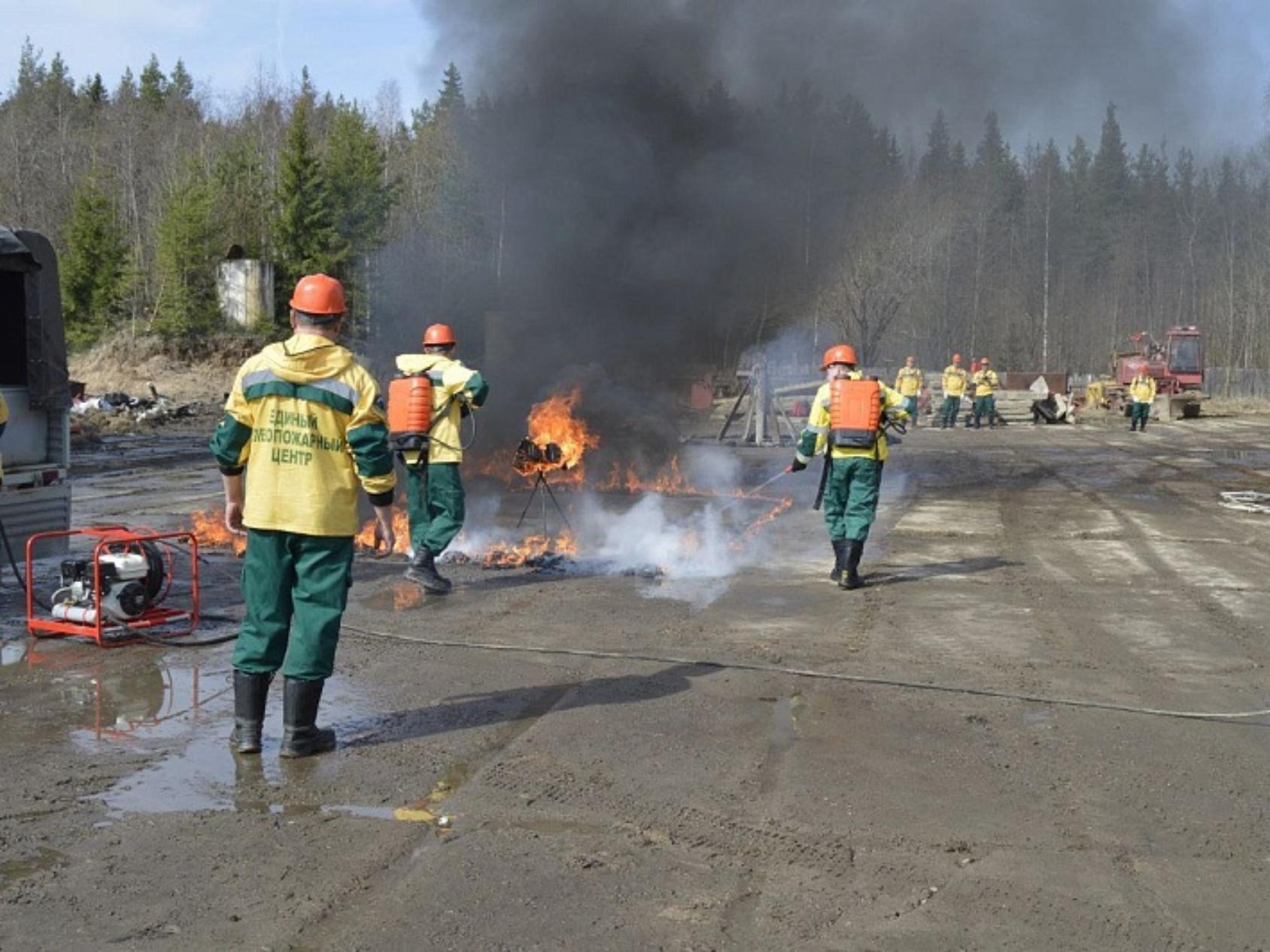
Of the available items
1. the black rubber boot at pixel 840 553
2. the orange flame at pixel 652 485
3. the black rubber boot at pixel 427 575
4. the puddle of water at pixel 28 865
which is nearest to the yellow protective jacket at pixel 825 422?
the black rubber boot at pixel 840 553

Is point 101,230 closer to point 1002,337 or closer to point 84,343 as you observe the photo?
point 84,343

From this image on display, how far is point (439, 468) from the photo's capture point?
7598mm

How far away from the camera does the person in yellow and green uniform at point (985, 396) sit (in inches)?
1160

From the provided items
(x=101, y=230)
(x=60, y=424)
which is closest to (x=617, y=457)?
(x=60, y=424)

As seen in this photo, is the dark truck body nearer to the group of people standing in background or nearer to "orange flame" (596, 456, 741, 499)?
"orange flame" (596, 456, 741, 499)

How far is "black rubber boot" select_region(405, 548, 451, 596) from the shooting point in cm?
764

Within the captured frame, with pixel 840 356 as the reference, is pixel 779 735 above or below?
below

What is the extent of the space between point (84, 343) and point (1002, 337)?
140ft

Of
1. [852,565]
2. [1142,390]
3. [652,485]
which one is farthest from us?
[1142,390]

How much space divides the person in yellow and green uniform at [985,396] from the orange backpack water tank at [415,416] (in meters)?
24.1

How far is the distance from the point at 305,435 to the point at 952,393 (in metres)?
26.1

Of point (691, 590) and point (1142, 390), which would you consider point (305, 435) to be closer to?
point (691, 590)

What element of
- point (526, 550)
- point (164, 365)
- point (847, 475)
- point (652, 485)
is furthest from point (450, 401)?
point (164, 365)

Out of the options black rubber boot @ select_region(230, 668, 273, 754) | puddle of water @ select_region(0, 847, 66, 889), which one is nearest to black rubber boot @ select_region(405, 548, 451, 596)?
black rubber boot @ select_region(230, 668, 273, 754)
